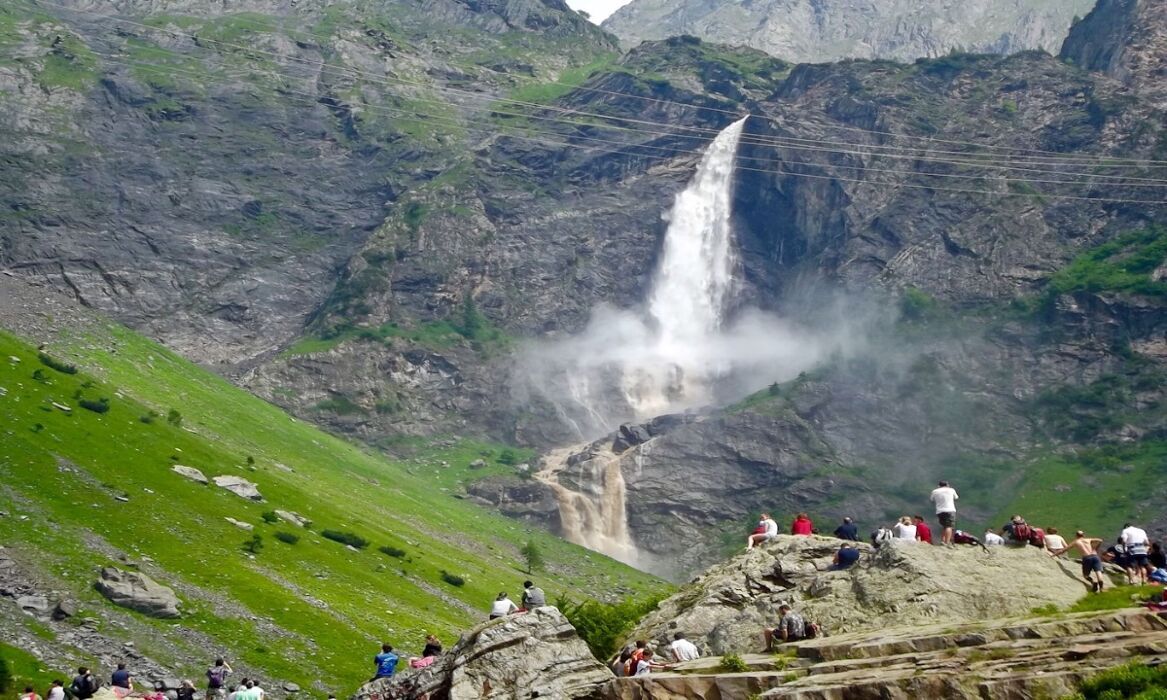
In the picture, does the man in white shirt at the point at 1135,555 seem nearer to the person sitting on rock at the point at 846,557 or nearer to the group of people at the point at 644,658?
the person sitting on rock at the point at 846,557

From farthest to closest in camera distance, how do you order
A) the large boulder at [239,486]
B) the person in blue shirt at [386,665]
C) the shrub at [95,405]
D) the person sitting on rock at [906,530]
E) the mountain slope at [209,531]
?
the shrub at [95,405] < the large boulder at [239,486] < the mountain slope at [209,531] < the person in blue shirt at [386,665] < the person sitting on rock at [906,530]

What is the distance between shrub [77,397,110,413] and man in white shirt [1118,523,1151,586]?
10092cm

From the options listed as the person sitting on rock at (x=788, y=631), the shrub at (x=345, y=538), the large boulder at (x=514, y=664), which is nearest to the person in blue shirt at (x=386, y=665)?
the large boulder at (x=514, y=664)

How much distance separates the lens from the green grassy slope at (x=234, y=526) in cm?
7969

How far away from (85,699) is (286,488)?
8176 cm

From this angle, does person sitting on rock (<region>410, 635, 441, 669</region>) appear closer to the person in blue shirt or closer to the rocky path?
the person in blue shirt

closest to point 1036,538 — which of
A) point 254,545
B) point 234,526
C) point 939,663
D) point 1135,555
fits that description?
point 1135,555

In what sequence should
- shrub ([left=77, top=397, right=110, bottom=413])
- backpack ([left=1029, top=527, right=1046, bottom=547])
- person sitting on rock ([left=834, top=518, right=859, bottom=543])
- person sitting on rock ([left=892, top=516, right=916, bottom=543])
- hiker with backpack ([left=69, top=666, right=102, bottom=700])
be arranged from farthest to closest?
shrub ([left=77, top=397, right=110, bottom=413])
person sitting on rock ([left=834, top=518, right=859, bottom=543])
backpack ([left=1029, top=527, right=1046, bottom=547])
person sitting on rock ([left=892, top=516, right=916, bottom=543])
hiker with backpack ([left=69, top=666, right=102, bottom=700])

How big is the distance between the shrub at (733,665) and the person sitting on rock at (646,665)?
2218mm

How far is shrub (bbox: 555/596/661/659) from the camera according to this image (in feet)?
160

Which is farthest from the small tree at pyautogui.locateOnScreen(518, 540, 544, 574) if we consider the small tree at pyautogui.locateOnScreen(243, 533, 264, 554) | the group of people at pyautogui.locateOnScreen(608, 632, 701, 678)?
the group of people at pyautogui.locateOnScreen(608, 632, 701, 678)

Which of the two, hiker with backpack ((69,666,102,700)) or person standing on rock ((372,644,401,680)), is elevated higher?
person standing on rock ((372,644,401,680))

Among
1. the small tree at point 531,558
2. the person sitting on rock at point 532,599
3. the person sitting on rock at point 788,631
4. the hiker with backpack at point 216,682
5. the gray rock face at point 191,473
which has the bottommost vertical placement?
the hiker with backpack at point 216,682

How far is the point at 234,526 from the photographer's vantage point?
100 meters
